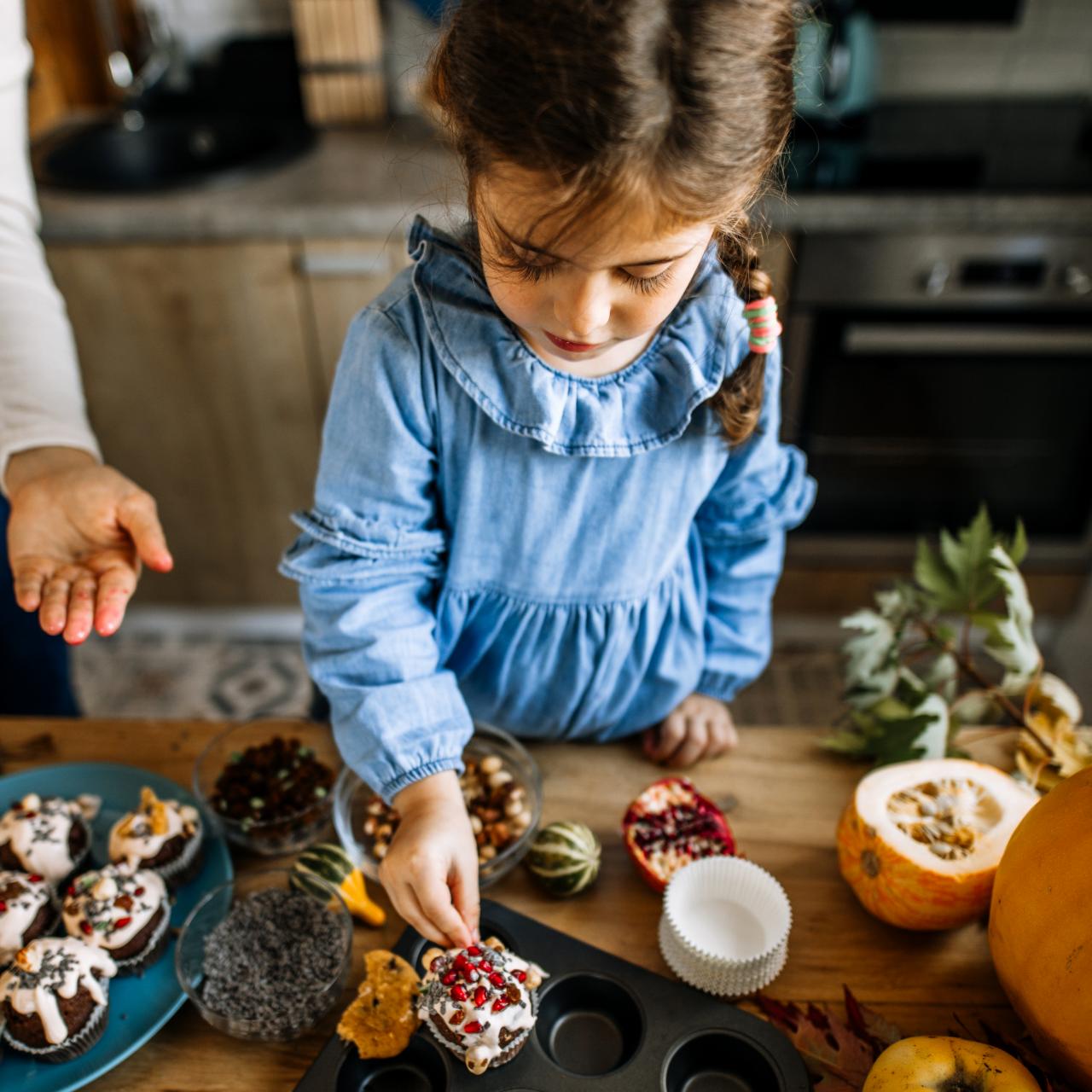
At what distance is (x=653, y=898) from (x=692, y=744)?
0.58 ft

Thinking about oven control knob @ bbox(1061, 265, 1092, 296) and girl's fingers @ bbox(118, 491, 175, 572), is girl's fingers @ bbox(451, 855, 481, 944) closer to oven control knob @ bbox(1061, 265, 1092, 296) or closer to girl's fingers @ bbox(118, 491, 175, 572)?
girl's fingers @ bbox(118, 491, 175, 572)

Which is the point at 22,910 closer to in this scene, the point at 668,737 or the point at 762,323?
the point at 668,737

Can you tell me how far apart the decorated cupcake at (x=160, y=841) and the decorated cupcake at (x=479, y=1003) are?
0.24 meters

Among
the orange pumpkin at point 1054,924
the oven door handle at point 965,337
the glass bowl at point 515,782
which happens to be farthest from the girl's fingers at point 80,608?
Answer: the oven door handle at point 965,337

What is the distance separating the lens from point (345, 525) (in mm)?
807

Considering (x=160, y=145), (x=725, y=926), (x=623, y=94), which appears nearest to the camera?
(x=623, y=94)

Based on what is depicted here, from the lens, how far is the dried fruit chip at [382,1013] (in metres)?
0.67

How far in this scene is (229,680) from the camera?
7.38 ft

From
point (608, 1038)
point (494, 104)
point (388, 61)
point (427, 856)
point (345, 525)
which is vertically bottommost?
point (608, 1038)

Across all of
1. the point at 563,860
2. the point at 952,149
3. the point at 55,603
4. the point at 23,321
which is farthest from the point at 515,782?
the point at 952,149

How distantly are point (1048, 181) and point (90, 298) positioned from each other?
6.00 ft

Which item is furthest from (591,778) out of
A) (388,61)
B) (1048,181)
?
(388,61)

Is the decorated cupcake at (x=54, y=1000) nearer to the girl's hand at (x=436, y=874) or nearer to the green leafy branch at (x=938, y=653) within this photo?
the girl's hand at (x=436, y=874)

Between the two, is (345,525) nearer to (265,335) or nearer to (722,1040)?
(722,1040)
